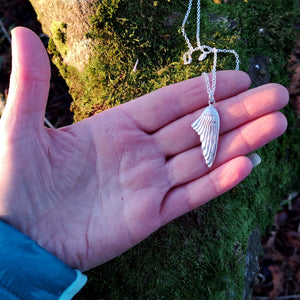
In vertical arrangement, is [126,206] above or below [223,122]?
below

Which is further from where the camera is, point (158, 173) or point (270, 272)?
point (270, 272)

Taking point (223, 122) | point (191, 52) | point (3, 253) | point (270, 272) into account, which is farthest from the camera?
point (270, 272)

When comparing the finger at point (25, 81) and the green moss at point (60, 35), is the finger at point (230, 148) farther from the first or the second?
the green moss at point (60, 35)

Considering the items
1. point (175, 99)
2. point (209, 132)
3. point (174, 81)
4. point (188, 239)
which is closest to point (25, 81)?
point (175, 99)

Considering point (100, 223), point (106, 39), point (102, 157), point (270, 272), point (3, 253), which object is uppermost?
point (106, 39)

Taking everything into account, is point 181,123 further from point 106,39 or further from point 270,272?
point 270,272

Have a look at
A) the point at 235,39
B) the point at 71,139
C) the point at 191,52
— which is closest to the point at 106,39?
the point at 191,52

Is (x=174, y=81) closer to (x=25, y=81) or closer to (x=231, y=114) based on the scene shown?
(x=231, y=114)
